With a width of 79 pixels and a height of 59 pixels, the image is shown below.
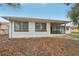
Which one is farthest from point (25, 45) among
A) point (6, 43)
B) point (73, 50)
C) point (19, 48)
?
point (73, 50)

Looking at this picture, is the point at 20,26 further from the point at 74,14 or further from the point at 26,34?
the point at 74,14

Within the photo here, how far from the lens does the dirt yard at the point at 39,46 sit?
354cm

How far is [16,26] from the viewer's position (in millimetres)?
4078

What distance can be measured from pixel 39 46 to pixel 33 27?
0.55 metres

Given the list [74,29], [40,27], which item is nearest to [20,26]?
[40,27]

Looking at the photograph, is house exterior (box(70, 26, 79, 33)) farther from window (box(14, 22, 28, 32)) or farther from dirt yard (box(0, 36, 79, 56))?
window (box(14, 22, 28, 32))

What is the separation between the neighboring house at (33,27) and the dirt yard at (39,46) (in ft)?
0.53

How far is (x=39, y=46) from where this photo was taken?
3.65m

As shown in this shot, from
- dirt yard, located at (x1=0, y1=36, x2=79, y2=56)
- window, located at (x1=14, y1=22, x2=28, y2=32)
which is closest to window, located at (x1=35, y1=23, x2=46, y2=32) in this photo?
window, located at (x1=14, y1=22, x2=28, y2=32)

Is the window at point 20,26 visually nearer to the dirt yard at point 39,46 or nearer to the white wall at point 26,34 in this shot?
the white wall at point 26,34

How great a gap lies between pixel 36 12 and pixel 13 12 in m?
0.46

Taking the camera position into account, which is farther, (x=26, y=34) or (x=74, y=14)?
(x=26, y=34)

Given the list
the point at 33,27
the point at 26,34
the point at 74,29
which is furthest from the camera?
the point at 33,27

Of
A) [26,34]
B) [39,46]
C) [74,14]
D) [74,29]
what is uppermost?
[74,14]
